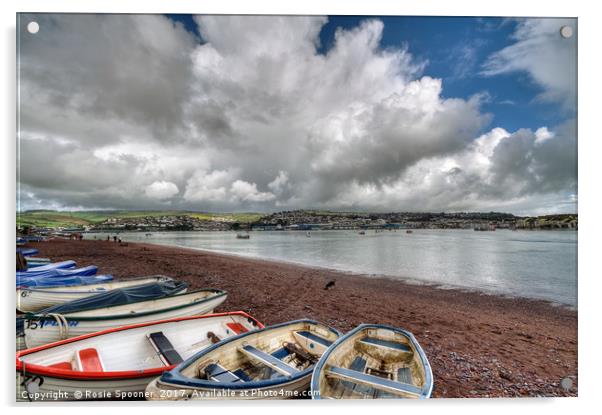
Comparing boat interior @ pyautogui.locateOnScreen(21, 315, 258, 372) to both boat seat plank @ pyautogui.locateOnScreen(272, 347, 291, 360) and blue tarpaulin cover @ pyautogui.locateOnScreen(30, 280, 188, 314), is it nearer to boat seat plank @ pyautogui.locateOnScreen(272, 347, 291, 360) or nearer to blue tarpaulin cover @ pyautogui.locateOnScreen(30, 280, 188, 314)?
boat seat plank @ pyautogui.locateOnScreen(272, 347, 291, 360)

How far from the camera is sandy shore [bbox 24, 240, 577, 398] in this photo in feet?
9.07

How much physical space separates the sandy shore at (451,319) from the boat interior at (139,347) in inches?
49.1

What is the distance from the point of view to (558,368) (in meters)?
2.95

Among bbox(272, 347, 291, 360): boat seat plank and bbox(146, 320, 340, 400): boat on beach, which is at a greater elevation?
bbox(146, 320, 340, 400): boat on beach

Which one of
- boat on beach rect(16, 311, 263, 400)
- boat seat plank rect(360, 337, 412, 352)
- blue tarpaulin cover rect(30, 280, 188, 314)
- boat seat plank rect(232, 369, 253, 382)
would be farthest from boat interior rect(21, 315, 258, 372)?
boat seat plank rect(360, 337, 412, 352)

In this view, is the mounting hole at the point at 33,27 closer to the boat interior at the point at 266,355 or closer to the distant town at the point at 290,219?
the distant town at the point at 290,219

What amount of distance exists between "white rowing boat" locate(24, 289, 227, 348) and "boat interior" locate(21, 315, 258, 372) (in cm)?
51

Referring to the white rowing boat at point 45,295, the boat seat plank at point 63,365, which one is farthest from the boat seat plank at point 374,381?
the white rowing boat at point 45,295

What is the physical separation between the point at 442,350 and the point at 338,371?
1908 millimetres

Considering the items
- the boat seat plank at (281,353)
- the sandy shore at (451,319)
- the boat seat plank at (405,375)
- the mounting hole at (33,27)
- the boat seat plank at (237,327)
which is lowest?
the sandy shore at (451,319)

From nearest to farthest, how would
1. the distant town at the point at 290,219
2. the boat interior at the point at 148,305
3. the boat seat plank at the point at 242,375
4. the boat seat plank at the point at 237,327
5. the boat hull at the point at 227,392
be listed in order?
1. the boat hull at the point at 227,392
2. the boat seat plank at the point at 242,375
3. the boat seat plank at the point at 237,327
4. the boat interior at the point at 148,305
5. the distant town at the point at 290,219

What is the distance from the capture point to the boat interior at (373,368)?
6.84ft
